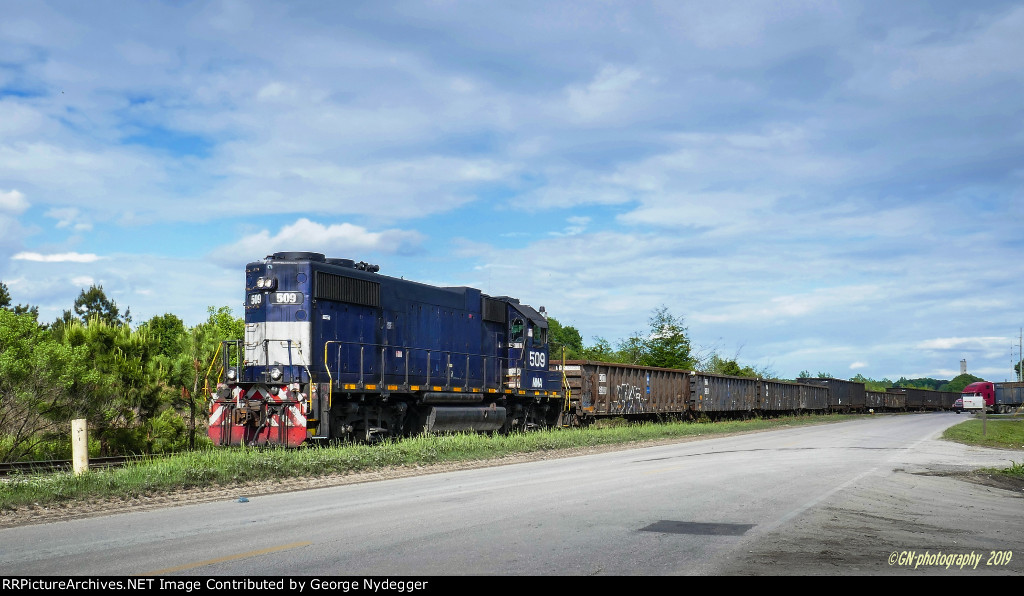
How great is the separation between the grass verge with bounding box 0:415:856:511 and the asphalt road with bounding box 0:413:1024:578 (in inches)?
73.5

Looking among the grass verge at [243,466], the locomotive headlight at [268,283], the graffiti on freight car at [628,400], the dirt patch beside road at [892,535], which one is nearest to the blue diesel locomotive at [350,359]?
the locomotive headlight at [268,283]

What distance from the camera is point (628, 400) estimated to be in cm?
3712

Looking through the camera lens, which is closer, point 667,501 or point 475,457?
point 667,501

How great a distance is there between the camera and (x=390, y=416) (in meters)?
23.0

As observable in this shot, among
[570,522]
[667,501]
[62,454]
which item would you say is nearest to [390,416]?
[62,454]

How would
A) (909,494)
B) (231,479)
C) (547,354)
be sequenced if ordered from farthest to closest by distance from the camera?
(547,354)
(231,479)
(909,494)

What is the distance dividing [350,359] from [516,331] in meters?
8.23

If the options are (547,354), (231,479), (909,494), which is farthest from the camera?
(547,354)

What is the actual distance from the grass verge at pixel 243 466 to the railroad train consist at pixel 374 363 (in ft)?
5.55

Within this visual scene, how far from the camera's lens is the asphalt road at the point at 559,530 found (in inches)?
270

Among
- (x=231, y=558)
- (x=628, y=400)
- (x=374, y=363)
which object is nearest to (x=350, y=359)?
(x=374, y=363)

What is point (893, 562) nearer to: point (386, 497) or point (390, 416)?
point (386, 497)

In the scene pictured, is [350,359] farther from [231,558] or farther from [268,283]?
[231,558]

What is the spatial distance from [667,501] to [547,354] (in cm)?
1949
